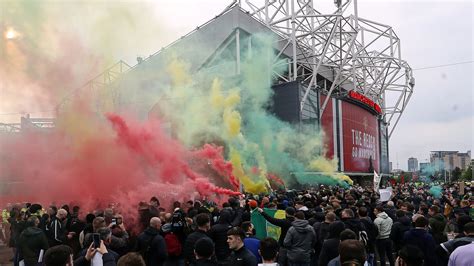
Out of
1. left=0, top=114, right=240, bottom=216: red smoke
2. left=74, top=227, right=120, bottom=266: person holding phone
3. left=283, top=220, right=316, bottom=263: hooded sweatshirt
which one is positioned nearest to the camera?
left=74, top=227, right=120, bottom=266: person holding phone

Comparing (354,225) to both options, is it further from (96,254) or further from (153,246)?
(96,254)

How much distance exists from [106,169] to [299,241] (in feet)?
39.4

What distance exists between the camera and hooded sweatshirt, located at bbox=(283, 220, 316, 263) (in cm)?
675

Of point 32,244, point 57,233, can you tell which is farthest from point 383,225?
point 32,244

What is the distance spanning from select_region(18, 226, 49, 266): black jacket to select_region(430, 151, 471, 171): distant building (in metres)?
88.8

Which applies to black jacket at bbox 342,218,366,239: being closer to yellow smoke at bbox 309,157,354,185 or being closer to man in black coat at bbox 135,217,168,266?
man in black coat at bbox 135,217,168,266

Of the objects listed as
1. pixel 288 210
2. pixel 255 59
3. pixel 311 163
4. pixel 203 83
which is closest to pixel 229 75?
pixel 255 59

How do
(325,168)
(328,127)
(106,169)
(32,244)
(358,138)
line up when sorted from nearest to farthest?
(32,244), (106,169), (325,168), (328,127), (358,138)

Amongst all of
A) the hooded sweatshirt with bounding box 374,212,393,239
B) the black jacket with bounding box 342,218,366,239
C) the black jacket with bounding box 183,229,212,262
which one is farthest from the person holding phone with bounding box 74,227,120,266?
the hooded sweatshirt with bounding box 374,212,393,239

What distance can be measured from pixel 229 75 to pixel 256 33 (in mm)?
5692

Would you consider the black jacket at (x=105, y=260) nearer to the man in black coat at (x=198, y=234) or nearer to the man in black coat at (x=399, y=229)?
the man in black coat at (x=198, y=234)

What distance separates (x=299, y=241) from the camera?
6785 millimetres

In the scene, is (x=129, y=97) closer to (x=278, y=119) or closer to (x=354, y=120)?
(x=278, y=119)

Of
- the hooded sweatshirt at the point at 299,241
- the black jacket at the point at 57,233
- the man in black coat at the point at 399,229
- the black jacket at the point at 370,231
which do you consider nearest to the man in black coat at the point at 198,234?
the hooded sweatshirt at the point at 299,241
